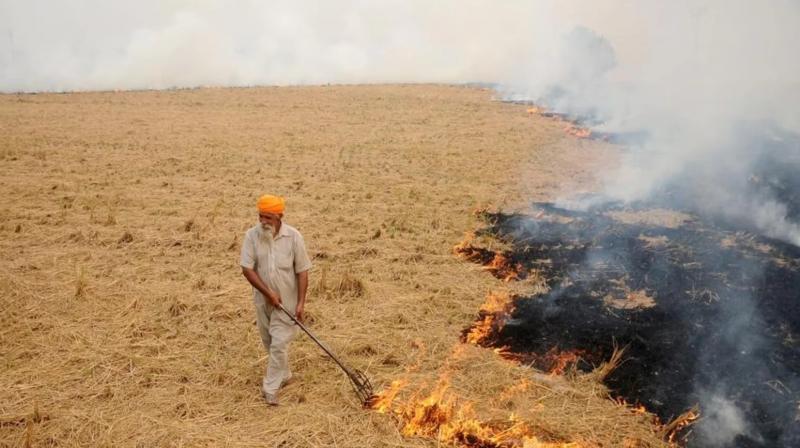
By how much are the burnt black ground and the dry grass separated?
638mm

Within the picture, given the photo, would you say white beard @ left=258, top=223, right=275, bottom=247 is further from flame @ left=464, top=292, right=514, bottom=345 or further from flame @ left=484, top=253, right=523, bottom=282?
flame @ left=484, top=253, right=523, bottom=282

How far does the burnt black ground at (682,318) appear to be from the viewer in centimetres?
489

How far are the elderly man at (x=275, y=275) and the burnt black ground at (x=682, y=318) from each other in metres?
2.43

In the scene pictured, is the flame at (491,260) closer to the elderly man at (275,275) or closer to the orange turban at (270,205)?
the elderly man at (275,275)

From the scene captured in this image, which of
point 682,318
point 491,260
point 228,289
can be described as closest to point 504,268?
point 491,260

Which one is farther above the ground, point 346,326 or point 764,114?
point 764,114

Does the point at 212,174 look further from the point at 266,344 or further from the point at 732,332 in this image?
the point at 732,332

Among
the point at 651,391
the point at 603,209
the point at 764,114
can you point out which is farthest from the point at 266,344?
the point at 764,114

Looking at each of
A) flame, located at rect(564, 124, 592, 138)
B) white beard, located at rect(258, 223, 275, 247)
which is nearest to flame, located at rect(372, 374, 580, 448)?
white beard, located at rect(258, 223, 275, 247)

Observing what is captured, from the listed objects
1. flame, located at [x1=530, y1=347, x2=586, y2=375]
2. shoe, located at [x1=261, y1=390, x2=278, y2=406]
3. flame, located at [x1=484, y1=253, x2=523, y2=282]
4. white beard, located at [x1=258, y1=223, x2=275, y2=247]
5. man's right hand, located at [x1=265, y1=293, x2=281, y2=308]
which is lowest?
shoe, located at [x1=261, y1=390, x2=278, y2=406]

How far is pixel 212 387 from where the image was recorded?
508 centimetres

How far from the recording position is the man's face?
441cm

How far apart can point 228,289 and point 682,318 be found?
220 inches

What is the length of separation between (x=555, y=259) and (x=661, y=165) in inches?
367
